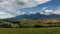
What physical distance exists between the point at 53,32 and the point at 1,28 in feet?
8.71

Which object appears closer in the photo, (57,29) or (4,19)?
(4,19)

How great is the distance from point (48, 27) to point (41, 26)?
392 millimetres

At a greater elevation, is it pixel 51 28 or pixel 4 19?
pixel 4 19

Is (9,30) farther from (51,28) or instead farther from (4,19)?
(51,28)

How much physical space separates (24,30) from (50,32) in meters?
1.31

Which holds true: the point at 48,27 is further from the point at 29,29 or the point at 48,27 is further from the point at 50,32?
the point at 29,29

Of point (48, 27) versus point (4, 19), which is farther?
point (48, 27)

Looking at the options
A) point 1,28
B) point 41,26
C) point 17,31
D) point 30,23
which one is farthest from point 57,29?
point 1,28

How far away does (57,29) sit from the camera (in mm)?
6246

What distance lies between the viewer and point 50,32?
240 inches

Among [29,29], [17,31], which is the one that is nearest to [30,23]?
[29,29]

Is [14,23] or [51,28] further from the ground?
[14,23]

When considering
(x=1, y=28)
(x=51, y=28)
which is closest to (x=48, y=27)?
(x=51, y=28)

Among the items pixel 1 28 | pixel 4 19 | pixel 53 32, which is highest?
pixel 4 19
